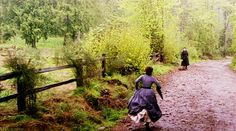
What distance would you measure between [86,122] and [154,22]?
21030 millimetres

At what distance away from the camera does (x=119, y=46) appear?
19.6 m

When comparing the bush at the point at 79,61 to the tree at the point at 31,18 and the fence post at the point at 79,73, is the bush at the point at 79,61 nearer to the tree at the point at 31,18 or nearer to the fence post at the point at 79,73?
the fence post at the point at 79,73

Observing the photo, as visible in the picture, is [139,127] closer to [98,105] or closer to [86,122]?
[86,122]

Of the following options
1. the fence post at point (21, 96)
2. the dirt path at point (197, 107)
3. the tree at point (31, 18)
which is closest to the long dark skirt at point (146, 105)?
the dirt path at point (197, 107)

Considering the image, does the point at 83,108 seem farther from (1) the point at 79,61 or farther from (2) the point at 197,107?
(2) the point at 197,107

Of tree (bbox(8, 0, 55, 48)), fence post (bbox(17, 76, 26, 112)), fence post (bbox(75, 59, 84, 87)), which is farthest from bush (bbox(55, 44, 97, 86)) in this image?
tree (bbox(8, 0, 55, 48))

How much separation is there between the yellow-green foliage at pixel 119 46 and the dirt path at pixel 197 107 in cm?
230

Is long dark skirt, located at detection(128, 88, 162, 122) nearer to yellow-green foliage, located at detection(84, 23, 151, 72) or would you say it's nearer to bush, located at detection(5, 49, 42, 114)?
bush, located at detection(5, 49, 42, 114)

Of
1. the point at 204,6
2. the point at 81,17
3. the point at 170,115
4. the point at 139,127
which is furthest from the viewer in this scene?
the point at 204,6

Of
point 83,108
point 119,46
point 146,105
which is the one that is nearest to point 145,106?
point 146,105

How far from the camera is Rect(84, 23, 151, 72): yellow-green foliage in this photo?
61.7 feet

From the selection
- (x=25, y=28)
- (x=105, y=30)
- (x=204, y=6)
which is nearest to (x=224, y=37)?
(x=204, y=6)

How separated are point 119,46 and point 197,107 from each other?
21.3ft

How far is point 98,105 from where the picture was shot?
13.4m
